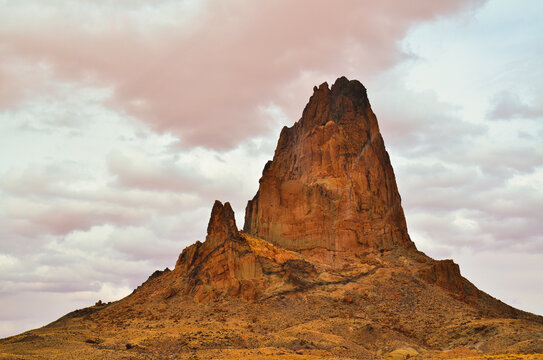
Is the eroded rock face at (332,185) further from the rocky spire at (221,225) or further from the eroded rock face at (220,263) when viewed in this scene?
the eroded rock face at (220,263)

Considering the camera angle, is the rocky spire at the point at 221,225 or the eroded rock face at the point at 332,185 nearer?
the rocky spire at the point at 221,225

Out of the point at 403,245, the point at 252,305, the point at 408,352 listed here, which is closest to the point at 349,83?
the point at 403,245

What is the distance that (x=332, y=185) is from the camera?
132m

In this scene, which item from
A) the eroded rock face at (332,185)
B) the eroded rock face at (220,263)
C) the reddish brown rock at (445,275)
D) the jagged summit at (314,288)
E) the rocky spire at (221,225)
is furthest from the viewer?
the eroded rock face at (332,185)

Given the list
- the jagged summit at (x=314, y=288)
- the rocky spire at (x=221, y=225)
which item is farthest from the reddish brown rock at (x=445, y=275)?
the rocky spire at (x=221, y=225)

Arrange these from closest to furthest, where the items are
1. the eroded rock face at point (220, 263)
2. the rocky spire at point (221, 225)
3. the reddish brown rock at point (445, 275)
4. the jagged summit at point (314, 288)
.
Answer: the jagged summit at point (314, 288), the eroded rock face at point (220, 263), the reddish brown rock at point (445, 275), the rocky spire at point (221, 225)

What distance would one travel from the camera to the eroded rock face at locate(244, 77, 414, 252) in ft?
415

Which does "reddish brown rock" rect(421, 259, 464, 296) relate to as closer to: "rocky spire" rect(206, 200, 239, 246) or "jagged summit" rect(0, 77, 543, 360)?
"jagged summit" rect(0, 77, 543, 360)

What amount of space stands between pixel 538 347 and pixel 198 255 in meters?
63.2

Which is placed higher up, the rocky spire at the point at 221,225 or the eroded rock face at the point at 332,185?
the eroded rock face at the point at 332,185

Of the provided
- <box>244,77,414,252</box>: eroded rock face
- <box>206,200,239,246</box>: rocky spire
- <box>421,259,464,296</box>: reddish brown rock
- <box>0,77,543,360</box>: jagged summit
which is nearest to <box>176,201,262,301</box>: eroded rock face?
<box>206,200,239,246</box>: rocky spire

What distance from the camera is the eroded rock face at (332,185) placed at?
126m

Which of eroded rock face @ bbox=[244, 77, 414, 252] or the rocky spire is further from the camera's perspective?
eroded rock face @ bbox=[244, 77, 414, 252]

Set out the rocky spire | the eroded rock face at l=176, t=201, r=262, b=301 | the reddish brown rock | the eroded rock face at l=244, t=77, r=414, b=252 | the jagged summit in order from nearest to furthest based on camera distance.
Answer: the jagged summit → the eroded rock face at l=176, t=201, r=262, b=301 → the reddish brown rock → the rocky spire → the eroded rock face at l=244, t=77, r=414, b=252
